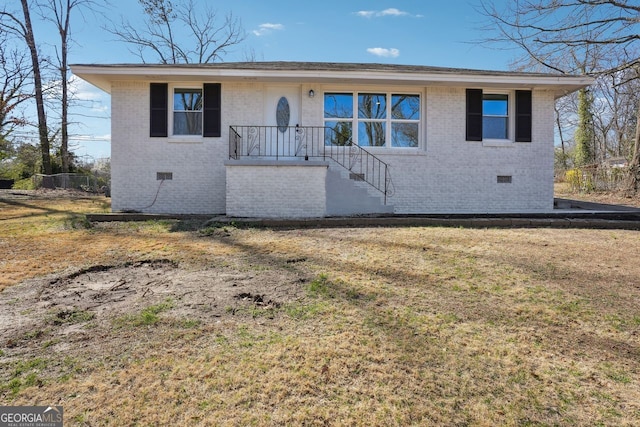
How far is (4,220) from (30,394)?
877cm

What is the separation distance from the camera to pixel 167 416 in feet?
7.13

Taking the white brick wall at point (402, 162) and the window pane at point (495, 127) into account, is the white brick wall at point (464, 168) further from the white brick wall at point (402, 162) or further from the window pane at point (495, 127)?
the window pane at point (495, 127)

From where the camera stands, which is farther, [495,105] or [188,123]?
[495,105]

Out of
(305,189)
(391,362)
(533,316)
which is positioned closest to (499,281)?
(533,316)

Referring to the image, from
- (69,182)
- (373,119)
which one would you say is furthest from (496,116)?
(69,182)

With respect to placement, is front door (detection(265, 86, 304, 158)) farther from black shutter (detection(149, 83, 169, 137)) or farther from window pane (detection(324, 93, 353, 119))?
black shutter (detection(149, 83, 169, 137))

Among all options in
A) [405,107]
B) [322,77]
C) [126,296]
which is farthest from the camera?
[405,107]

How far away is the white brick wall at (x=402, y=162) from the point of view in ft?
32.9

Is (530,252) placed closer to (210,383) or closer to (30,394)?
(210,383)

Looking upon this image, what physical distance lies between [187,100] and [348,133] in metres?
4.32

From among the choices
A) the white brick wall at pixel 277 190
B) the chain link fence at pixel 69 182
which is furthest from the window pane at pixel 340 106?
the chain link fence at pixel 69 182

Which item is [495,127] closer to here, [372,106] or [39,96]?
[372,106]

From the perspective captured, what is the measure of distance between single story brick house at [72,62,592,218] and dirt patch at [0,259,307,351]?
527 centimetres

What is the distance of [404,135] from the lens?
10.5 meters
